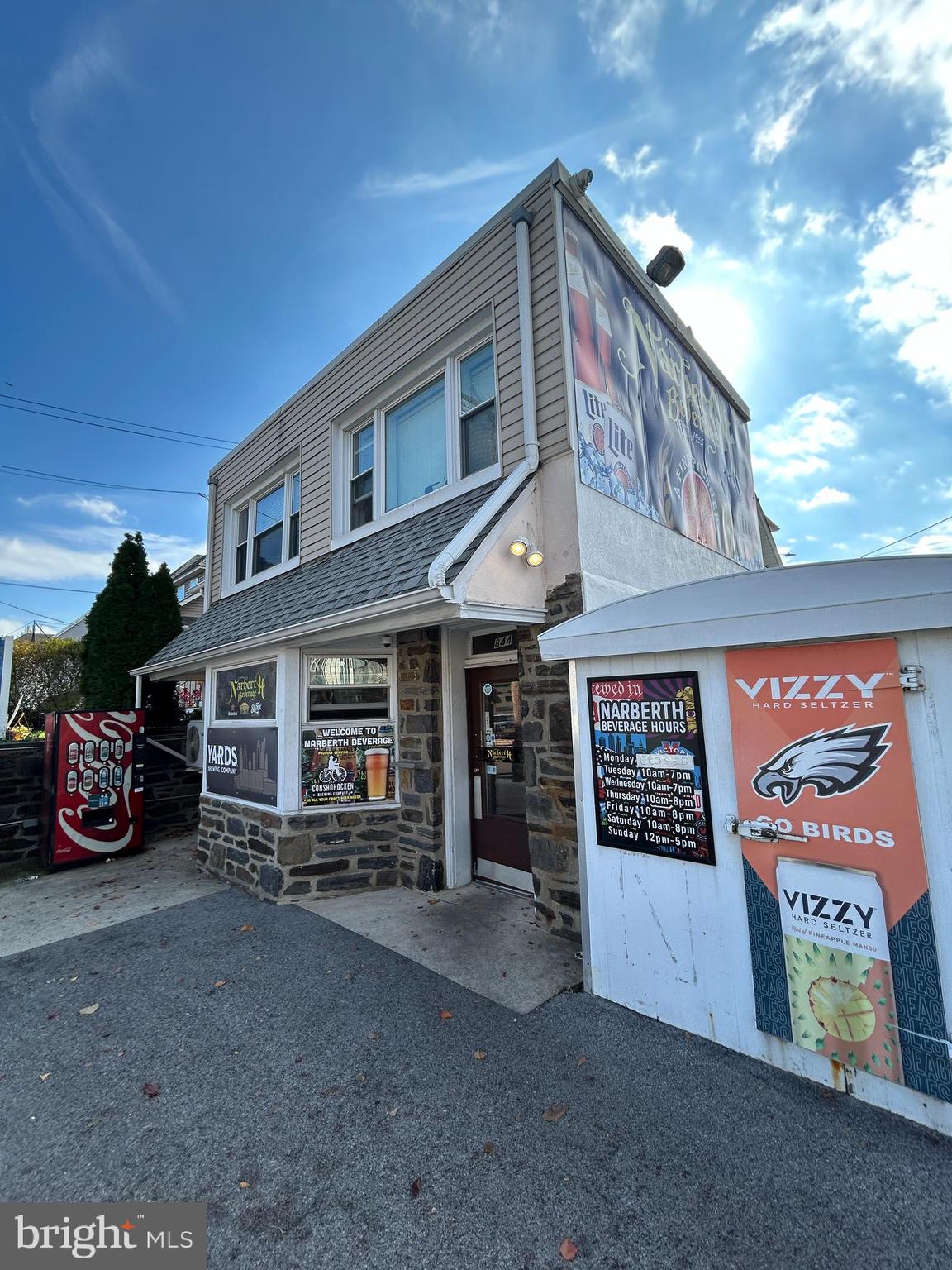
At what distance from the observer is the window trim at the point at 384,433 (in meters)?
5.59

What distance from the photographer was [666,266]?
22.5 ft

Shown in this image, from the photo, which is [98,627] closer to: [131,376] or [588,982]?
[131,376]

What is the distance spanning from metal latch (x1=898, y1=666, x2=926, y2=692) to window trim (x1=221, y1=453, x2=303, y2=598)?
714 centimetres

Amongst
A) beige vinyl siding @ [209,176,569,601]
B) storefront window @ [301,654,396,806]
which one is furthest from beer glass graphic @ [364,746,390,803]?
beige vinyl siding @ [209,176,569,601]

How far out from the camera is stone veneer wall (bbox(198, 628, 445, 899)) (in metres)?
5.60

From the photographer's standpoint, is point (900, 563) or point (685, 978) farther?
point (685, 978)

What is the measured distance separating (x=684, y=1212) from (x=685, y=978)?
3.90 feet

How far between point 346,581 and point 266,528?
4.36 m

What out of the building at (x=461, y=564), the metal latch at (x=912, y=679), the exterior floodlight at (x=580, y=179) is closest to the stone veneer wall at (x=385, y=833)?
the building at (x=461, y=564)

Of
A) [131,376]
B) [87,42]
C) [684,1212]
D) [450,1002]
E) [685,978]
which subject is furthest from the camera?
[131,376]

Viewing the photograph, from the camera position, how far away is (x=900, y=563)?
8.07ft

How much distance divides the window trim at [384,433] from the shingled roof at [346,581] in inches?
6.2

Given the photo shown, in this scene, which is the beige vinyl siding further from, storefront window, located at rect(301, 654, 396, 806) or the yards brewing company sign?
storefront window, located at rect(301, 654, 396, 806)

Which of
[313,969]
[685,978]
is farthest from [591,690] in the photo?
[313,969]
